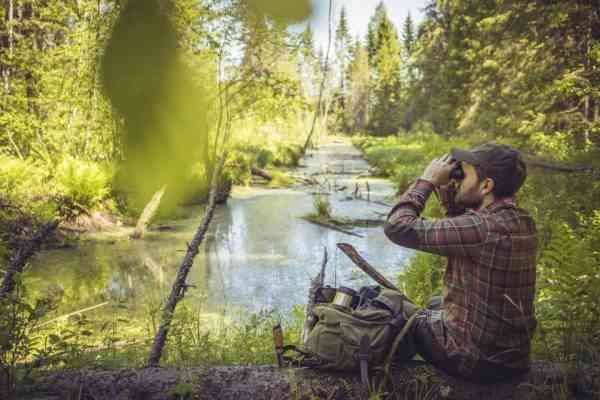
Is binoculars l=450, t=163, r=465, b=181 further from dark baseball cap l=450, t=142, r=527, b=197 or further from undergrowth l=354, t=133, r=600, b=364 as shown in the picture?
undergrowth l=354, t=133, r=600, b=364

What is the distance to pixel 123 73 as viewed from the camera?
1.78 m

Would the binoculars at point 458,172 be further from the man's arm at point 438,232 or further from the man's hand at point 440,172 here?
the man's arm at point 438,232

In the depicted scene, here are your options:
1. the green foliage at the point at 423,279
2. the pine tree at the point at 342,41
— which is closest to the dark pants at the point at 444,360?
the pine tree at the point at 342,41

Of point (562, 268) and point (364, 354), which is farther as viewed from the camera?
point (562, 268)

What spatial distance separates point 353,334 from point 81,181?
801 cm

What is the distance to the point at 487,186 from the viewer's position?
2.06 metres

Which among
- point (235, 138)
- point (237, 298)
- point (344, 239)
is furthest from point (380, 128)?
point (237, 298)

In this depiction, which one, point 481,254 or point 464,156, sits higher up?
point 464,156

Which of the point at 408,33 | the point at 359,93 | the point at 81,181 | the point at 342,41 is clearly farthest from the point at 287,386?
the point at 408,33

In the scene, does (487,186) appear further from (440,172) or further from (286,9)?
(286,9)

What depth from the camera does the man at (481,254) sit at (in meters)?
1.99

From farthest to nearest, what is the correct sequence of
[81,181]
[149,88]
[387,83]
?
[387,83], [81,181], [149,88]

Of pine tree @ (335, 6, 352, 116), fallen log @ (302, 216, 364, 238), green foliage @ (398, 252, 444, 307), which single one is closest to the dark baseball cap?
pine tree @ (335, 6, 352, 116)

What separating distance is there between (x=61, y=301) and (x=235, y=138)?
545 inches
